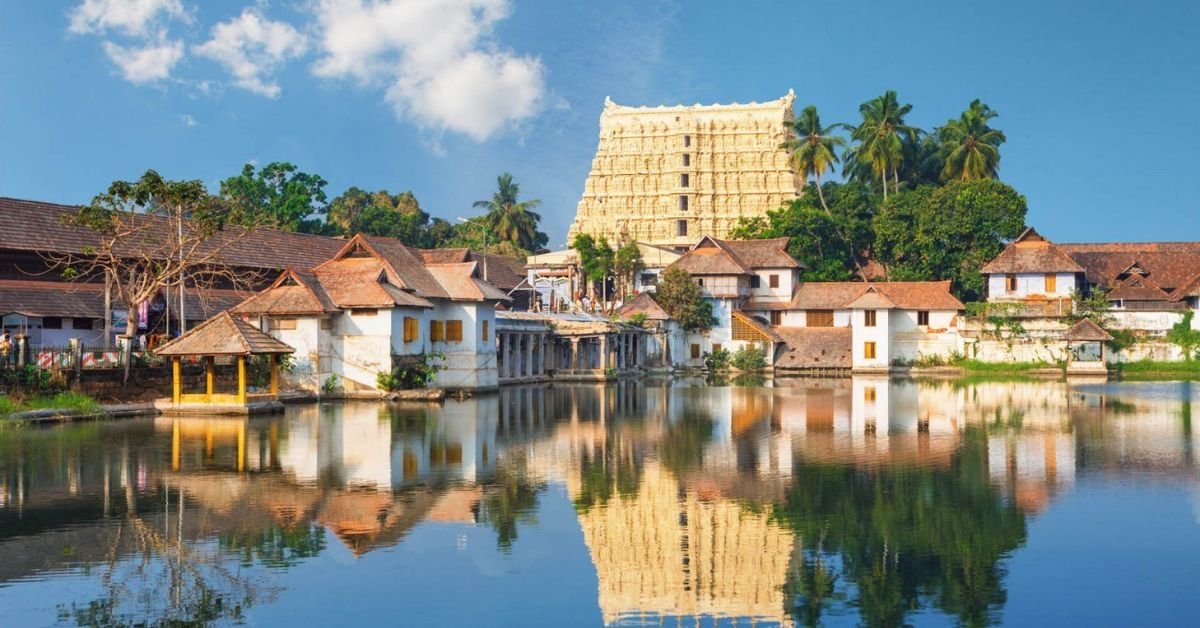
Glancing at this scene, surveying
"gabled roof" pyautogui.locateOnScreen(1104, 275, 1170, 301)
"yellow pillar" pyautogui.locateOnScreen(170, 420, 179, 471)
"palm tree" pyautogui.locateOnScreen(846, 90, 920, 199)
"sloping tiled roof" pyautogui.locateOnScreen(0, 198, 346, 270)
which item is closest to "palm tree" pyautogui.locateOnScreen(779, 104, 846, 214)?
"palm tree" pyautogui.locateOnScreen(846, 90, 920, 199)

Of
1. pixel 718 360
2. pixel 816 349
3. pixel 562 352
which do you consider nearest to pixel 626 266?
pixel 718 360

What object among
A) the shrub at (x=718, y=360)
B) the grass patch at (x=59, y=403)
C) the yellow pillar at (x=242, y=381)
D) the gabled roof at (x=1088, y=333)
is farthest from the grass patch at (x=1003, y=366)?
the grass patch at (x=59, y=403)

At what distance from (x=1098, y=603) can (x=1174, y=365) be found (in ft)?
167

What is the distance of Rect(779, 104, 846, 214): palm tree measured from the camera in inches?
3039

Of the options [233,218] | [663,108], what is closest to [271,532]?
[233,218]

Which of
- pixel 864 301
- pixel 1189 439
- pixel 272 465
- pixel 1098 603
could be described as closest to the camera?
pixel 1098 603

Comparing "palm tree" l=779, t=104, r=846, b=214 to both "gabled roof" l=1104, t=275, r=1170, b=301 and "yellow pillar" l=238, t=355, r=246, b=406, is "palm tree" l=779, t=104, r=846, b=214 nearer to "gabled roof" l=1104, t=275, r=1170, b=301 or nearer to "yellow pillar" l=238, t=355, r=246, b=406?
"gabled roof" l=1104, t=275, r=1170, b=301

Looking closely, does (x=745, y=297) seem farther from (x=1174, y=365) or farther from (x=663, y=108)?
(x=663, y=108)

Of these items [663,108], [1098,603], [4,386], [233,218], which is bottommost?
[1098,603]

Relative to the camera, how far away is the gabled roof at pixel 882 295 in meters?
62.1

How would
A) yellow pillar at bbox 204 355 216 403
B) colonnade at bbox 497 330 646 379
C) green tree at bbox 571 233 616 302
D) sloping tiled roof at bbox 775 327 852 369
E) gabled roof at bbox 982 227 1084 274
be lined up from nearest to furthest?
yellow pillar at bbox 204 355 216 403 < colonnade at bbox 497 330 646 379 < gabled roof at bbox 982 227 1084 274 < sloping tiled roof at bbox 775 327 852 369 < green tree at bbox 571 233 616 302

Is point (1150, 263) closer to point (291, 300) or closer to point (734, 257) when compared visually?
point (734, 257)

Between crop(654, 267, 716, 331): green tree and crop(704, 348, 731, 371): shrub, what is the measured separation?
1.75 metres

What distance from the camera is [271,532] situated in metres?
14.3
